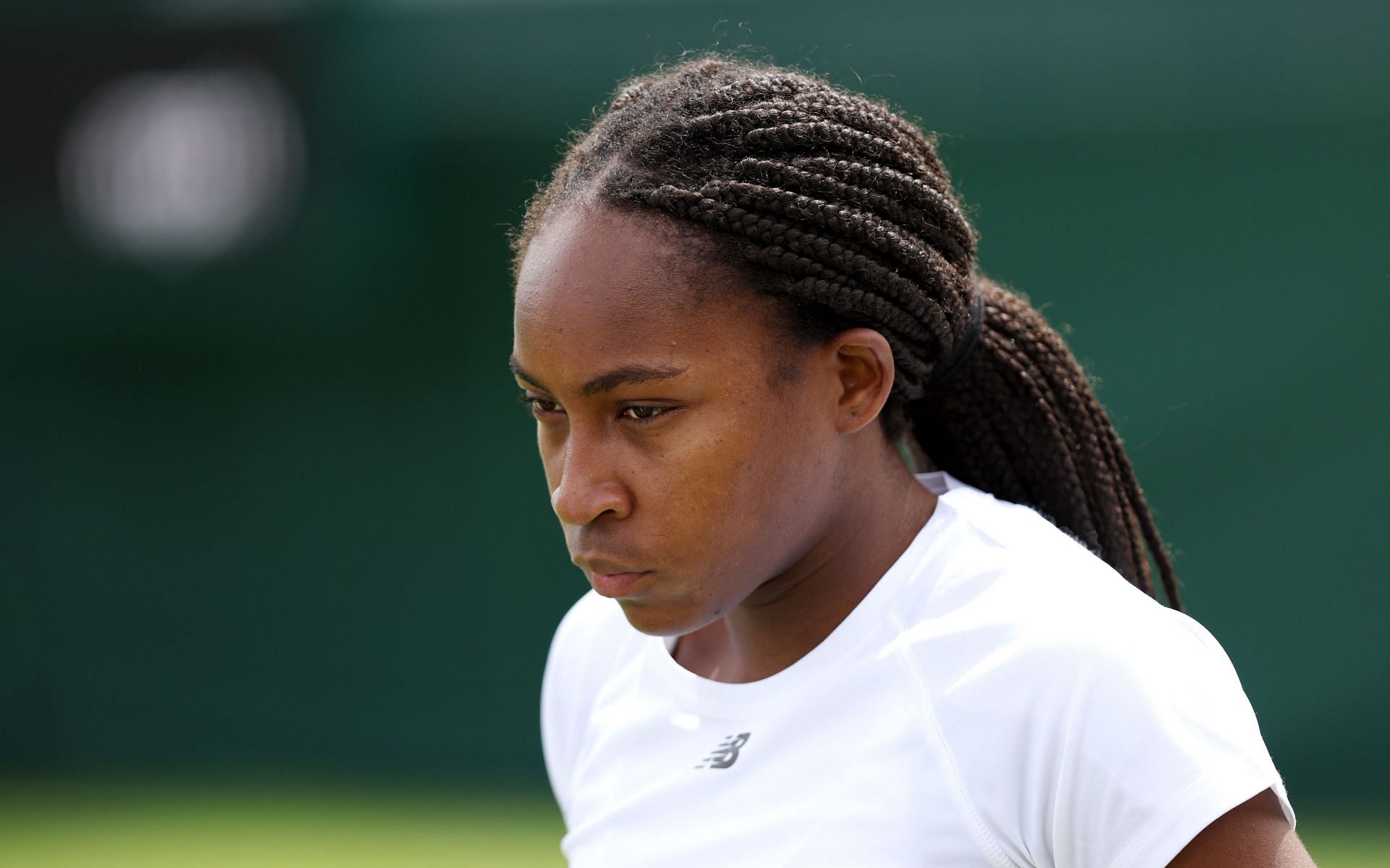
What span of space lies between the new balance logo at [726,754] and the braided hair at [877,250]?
0.50m

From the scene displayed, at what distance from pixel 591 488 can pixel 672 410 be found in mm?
141

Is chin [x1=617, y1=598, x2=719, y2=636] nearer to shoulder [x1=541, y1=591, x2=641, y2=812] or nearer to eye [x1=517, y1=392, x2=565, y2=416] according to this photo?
eye [x1=517, y1=392, x2=565, y2=416]

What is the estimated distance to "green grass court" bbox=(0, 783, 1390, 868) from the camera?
231 inches

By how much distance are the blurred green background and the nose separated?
4297 mm

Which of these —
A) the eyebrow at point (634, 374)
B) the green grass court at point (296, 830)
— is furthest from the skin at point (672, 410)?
the green grass court at point (296, 830)

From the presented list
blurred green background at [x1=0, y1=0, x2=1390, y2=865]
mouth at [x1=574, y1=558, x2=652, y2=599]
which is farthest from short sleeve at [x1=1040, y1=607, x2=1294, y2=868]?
blurred green background at [x1=0, y1=0, x2=1390, y2=865]

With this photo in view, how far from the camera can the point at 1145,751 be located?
5.29ft

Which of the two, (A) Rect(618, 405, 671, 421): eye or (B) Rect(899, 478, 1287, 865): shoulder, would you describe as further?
(A) Rect(618, 405, 671, 421): eye

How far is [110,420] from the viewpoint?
7.57 meters

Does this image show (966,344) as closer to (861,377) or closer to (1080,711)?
(861,377)

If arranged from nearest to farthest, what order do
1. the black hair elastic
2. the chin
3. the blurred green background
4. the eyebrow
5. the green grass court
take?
the eyebrow → the chin → the black hair elastic → the green grass court → the blurred green background

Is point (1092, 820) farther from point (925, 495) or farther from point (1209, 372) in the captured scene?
point (1209, 372)

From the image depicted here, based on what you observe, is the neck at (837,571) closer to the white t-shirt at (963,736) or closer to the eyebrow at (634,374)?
the white t-shirt at (963,736)

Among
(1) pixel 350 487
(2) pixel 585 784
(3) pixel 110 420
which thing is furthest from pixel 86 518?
(2) pixel 585 784
